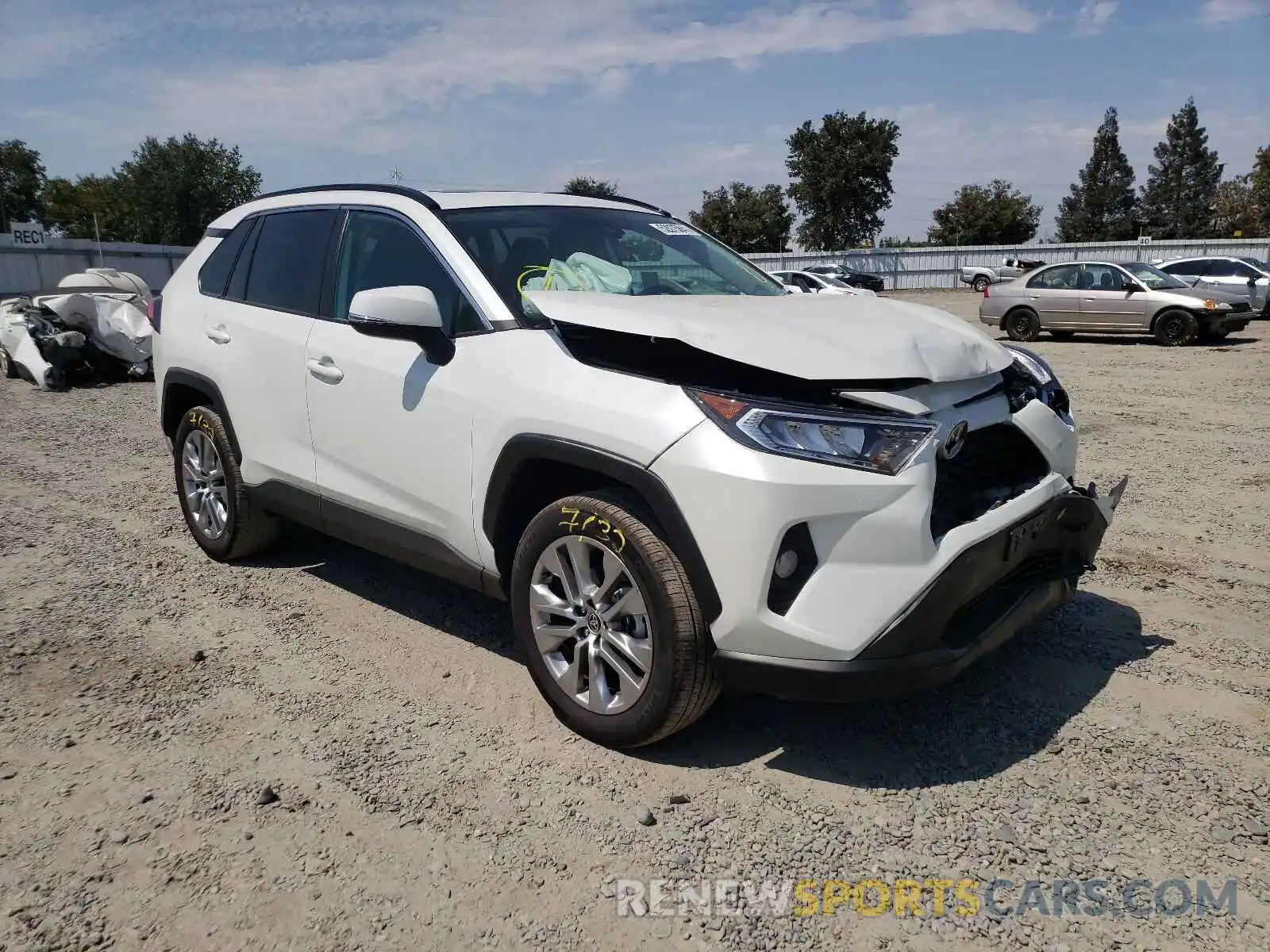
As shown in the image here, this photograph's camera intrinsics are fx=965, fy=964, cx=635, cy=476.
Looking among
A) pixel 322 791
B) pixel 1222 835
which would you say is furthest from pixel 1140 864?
pixel 322 791

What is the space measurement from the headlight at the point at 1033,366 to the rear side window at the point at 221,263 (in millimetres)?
3681

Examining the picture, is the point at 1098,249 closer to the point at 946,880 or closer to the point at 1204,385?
the point at 1204,385

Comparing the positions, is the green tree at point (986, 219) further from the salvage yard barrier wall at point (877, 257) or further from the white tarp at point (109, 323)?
the white tarp at point (109, 323)

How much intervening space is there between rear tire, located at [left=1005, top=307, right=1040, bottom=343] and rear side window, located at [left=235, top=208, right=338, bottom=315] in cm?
1588

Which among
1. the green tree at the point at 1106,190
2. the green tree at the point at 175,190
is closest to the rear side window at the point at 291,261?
the green tree at the point at 175,190

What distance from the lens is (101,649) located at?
4.10 m

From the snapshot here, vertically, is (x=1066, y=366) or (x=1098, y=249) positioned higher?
(x=1098, y=249)

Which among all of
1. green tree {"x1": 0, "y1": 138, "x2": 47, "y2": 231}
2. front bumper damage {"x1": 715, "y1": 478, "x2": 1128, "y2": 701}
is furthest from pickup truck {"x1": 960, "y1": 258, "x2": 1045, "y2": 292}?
green tree {"x1": 0, "y1": 138, "x2": 47, "y2": 231}

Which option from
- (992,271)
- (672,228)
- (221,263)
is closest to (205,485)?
(221,263)

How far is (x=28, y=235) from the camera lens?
30688mm

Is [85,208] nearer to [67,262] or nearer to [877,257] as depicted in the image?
[67,262]

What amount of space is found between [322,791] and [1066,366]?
43.3 ft

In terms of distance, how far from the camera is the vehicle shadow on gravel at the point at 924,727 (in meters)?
3.10

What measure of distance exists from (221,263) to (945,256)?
4468 centimetres
